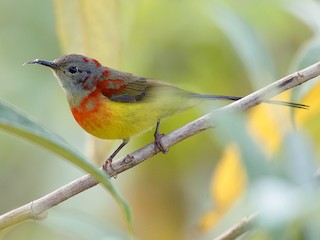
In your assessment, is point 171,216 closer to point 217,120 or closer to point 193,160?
point 193,160

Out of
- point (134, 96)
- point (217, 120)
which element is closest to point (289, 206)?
point (217, 120)

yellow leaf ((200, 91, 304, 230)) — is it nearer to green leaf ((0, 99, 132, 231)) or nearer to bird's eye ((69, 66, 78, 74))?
green leaf ((0, 99, 132, 231))

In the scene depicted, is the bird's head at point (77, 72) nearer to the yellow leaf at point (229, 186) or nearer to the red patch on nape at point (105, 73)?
the red patch on nape at point (105, 73)

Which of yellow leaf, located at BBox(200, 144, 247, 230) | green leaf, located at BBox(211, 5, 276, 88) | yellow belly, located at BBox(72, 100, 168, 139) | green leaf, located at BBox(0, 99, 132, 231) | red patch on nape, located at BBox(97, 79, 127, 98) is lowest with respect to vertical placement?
green leaf, located at BBox(0, 99, 132, 231)

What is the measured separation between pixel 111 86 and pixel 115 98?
0.47 ft

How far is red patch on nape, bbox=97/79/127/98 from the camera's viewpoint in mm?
3350

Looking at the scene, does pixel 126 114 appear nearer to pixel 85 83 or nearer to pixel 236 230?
pixel 85 83

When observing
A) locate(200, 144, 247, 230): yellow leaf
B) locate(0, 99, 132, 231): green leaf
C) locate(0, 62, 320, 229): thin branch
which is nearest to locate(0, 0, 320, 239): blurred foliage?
locate(200, 144, 247, 230): yellow leaf

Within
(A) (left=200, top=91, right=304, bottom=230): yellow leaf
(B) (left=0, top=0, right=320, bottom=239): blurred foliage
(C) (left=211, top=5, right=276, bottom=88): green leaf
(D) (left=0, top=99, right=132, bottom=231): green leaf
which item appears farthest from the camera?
(B) (left=0, top=0, right=320, bottom=239): blurred foliage

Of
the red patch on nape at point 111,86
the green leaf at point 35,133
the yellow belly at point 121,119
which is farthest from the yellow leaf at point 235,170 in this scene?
the red patch on nape at point 111,86

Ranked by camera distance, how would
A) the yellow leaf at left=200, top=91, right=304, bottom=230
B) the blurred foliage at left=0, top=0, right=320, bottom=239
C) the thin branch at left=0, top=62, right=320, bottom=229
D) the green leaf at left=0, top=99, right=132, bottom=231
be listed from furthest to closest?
the blurred foliage at left=0, top=0, right=320, bottom=239 → the yellow leaf at left=200, top=91, right=304, bottom=230 → the thin branch at left=0, top=62, right=320, bottom=229 → the green leaf at left=0, top=99, right=132, bottom=231

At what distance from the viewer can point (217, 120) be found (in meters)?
→ 1.26

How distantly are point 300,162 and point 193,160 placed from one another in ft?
6.59

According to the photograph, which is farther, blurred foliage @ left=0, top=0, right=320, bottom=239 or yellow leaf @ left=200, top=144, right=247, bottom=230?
blurred foliage @ left=0, top=0, right=320, bottom=239
